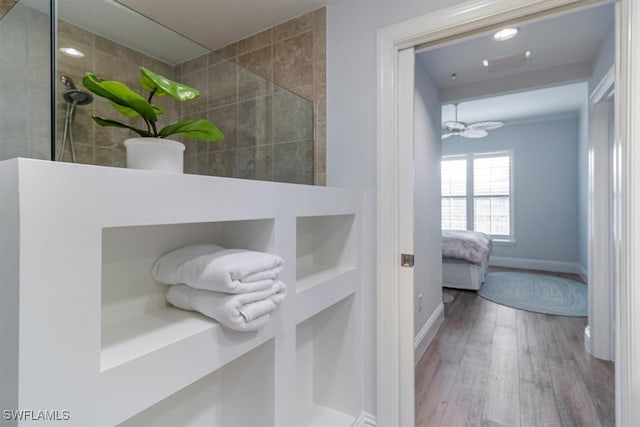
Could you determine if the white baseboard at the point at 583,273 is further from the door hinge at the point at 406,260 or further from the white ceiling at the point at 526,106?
the door hinge at the point at 406,260

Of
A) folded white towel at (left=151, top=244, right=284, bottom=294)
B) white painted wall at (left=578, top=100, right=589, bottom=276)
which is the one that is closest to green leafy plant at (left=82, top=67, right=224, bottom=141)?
folded white towel at (left=151, top=244, right=284, bottom=294)

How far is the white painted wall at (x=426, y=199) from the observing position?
2.42m

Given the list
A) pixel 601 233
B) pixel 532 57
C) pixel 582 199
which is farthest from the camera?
pixel 582 199

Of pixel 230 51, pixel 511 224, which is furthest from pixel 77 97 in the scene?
pixel 511 224

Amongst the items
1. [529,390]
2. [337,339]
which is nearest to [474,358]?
[529,390]

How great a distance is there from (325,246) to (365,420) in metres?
0.91

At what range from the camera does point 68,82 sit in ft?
3.29

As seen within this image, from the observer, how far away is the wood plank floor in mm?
1777

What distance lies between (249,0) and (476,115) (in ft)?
14.3

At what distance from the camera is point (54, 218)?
569 millimetres

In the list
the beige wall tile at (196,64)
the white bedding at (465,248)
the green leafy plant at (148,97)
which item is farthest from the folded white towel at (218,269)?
the white bedding at (465,248)

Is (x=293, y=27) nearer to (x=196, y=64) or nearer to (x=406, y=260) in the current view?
(x=196, y=64)

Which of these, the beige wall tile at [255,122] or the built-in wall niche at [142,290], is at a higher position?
the beige wall tile at [255,122]

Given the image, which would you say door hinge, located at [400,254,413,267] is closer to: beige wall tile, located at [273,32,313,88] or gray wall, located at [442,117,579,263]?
beige wall tile, located at [273,32,313,88]
